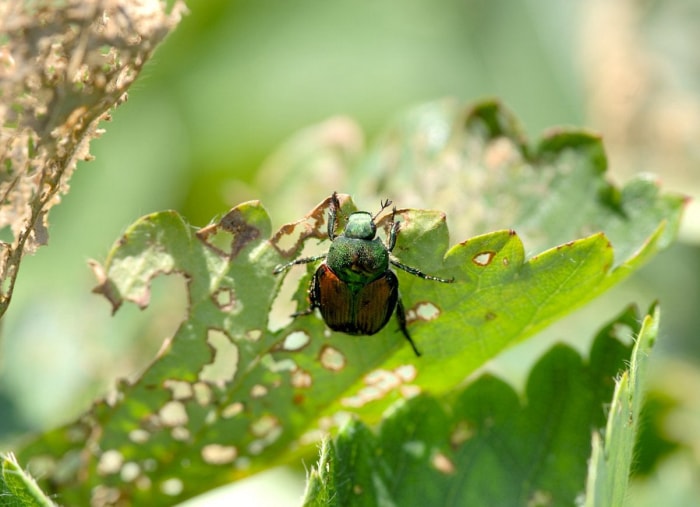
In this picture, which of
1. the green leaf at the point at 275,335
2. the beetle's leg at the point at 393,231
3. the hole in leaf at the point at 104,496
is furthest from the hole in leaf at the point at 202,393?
the beetle's leg at the point at 393,231

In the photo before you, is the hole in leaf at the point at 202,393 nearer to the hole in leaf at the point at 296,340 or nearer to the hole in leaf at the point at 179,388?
the hole in leaf at the point at 179,388

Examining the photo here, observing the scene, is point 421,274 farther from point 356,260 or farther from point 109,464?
point 109,464

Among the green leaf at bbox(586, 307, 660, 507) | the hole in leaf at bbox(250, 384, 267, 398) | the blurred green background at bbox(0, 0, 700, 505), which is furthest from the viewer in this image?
the blurred green background at bbox(0, 0, 700, 505)

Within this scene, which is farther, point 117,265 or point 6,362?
point 6,362

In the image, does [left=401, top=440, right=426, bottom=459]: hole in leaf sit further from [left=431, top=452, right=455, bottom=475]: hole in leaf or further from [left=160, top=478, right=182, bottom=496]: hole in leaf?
[left=160, top=478, right=182, bottom=496]: hole in leaf

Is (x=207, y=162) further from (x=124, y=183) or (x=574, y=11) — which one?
(x=574, y=11)

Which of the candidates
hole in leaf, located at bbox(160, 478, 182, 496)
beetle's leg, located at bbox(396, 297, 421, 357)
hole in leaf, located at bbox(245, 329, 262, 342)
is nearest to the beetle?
beetle's leg, located at bbox(396, 297, 421, 357)

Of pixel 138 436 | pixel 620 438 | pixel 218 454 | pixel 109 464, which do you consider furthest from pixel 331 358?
pixel 620 438

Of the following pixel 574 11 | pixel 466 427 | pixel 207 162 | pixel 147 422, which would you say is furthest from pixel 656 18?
pixel 147 422
